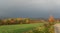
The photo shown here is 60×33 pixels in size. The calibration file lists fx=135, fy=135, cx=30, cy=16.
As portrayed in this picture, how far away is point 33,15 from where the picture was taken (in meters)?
2.27

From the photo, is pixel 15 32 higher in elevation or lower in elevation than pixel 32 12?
lower

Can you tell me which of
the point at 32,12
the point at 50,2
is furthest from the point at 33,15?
the point at 50,2

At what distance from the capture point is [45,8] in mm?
2324

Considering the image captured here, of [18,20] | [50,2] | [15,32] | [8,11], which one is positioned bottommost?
[15,32]

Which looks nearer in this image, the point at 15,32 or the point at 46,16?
the point at 15,32

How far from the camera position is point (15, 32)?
2.17 meters

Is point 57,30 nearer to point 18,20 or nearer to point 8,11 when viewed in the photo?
point 18,20

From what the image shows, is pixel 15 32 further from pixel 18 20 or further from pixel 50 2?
pixel 50 2

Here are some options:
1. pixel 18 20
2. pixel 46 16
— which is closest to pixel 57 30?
pixel 46 16

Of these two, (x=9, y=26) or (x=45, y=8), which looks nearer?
(x=9, y=26)

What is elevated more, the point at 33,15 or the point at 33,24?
the point at 33,15

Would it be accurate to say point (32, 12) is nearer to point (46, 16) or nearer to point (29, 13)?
point (29, 13)

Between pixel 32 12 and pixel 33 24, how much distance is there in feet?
0.67

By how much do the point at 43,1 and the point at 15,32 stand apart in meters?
0.73
